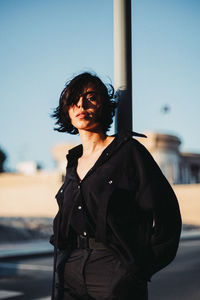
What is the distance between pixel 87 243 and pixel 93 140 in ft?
1.85

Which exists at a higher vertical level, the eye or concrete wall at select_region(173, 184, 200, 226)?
the eye

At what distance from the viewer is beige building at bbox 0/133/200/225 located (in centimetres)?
4381

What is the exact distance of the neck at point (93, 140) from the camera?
7.08 ft

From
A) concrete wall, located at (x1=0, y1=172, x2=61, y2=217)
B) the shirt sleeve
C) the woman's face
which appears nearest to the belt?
the shirt sleeve

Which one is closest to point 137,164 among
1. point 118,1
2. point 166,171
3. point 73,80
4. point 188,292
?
point 73,80

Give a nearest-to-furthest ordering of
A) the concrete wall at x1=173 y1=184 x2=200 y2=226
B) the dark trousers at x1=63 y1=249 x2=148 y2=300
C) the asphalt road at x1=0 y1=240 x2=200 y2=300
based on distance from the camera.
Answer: the dark trousers at x1=63 y1=249 x2=148 y2=300 → the asphalt road at x1=0 y1=240 x2=200 y2=300 → the concrete wall at x1=173 y1=184 x2=200 y2=226

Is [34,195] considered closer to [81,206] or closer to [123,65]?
[123,65]

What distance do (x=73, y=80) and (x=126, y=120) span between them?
35 centimetres

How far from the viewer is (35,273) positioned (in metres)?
8.48

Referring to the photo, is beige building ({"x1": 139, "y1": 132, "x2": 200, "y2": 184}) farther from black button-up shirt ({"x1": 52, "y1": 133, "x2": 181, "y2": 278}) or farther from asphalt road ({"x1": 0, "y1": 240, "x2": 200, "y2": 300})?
black button-up shirt ({"x1": 52, "y1": 133, "x2": 181, "y2": 278})

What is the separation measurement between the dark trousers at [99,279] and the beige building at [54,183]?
35.6 metres

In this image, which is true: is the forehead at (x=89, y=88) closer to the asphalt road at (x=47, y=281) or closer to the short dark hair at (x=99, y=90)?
the short dark hair at (x=99, y=90)

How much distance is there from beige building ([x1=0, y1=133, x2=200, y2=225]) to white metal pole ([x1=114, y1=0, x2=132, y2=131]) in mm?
35407

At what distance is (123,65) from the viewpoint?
2.17 m
